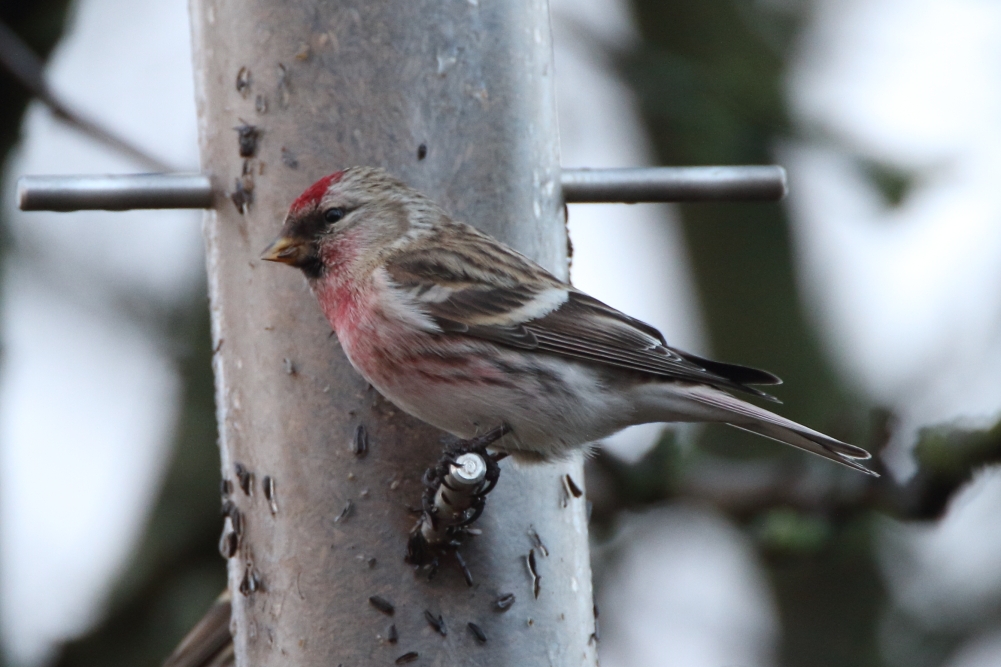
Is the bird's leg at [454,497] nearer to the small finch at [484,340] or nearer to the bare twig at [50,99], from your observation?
the small finch at [484,340]

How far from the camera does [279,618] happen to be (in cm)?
271

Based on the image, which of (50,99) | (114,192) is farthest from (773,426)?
(50,99)

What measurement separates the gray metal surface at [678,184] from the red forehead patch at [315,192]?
0.59m

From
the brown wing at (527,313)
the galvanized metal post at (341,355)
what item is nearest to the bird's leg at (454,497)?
the galvanized metal post at (341,355)

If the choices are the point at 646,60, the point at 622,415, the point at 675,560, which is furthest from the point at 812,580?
the point at 622,415

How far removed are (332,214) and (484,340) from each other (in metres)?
0.42

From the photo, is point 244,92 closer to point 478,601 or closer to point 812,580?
point 478,601

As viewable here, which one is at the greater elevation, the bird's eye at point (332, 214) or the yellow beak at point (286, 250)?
the bird's eye at point (332, 214)

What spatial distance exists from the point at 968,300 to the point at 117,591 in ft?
9.99

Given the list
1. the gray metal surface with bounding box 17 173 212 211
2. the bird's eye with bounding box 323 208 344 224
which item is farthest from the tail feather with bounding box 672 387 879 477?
the gray metal surface with bounding box 17 173 212 211

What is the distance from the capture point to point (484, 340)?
9.00ft

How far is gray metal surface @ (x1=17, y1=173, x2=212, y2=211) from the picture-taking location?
2682mm

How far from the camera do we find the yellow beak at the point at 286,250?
2.74 m

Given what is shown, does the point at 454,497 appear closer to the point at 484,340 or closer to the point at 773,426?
the point at 484,340
